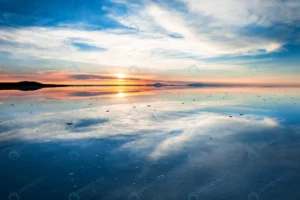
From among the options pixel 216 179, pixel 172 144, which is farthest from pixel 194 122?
pixel 216 179

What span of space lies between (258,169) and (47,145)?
8.84 m

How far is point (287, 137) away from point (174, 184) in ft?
26.1

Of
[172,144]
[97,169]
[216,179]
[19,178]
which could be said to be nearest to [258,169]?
[216,179]

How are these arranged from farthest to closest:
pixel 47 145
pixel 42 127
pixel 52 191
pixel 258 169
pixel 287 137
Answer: pixel 42 127 < pixel 287 137 < pixel 47 145 < pixel 258 169 < pixel 52 191

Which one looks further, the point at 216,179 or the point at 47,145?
the point at 47,145

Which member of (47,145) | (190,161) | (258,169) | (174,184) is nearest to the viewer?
(174,184)

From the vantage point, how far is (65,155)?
8211 millimetres

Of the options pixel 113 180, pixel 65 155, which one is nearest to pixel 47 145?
pixel 65 155

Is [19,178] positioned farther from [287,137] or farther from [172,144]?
[287,137]

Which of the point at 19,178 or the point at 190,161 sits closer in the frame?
the point at 19,178

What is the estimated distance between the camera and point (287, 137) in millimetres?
10672

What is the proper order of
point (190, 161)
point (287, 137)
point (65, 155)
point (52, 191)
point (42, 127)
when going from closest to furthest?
point (52, 191) < point (190, 161) < point (65, 155) < point (287, 137) < point (42, 127)

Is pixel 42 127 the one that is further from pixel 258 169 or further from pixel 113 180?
pixel 258 169

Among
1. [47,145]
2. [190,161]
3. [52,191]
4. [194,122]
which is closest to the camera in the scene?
[52,191]
